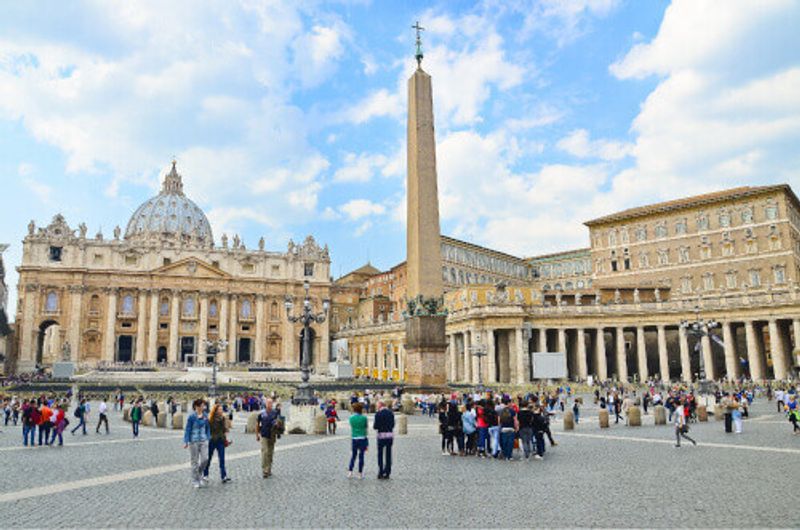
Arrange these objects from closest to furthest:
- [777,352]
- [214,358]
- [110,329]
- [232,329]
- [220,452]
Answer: [220,452] < [214,358] < [777,352] < [110,329] < [232,329]

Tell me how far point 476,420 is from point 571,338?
142ft

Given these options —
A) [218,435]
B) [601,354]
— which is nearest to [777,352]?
[601,354]

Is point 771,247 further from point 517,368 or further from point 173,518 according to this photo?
point 173,518

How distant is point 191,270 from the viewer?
77500 mm

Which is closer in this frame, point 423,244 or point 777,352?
point 423,244

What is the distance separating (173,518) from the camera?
678cm

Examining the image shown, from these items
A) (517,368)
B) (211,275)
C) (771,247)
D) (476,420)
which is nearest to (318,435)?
(476,420)

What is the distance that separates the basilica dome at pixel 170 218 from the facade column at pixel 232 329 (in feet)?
72.7

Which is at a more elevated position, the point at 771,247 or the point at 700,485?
the point at 771,247

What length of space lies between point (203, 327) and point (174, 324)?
3573 millimetres

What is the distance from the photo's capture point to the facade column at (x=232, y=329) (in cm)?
7806

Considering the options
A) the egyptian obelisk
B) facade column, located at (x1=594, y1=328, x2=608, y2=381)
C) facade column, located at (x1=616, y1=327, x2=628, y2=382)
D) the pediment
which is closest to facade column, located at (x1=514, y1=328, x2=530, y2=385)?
→ facade column, located at (x1=594, y1=328, x2=608, y2=381)

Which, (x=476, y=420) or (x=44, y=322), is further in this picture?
(x=44, y=322)

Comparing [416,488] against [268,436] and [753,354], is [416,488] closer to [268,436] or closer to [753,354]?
[268,436]
